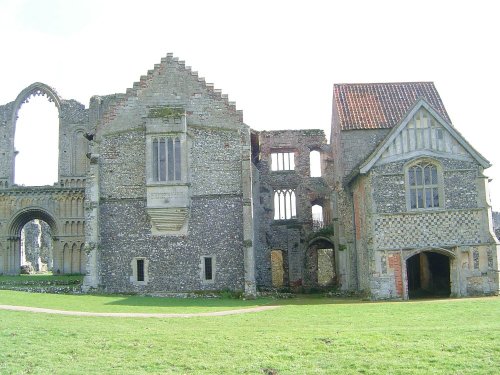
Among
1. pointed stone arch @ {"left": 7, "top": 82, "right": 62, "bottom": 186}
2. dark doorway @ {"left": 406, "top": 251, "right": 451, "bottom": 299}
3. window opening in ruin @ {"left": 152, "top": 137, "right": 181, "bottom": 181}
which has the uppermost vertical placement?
pointed stone arch @ {"left": 7, "top": 82, "right": 62, "bottom": 186}

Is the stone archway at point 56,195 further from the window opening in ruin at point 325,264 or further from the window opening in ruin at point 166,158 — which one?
the window opening in ruin at point 325,264

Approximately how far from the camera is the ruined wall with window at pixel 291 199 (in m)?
44.2

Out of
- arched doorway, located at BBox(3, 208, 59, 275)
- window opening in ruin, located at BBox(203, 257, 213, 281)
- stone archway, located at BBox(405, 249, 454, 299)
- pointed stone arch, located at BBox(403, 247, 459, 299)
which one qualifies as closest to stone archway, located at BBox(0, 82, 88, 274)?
arched doorway, located at BBox(3, 208, 59, 275)

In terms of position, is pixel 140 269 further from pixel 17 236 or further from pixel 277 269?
pixel 17 236

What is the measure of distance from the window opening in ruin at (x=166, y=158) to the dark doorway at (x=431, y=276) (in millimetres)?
14145

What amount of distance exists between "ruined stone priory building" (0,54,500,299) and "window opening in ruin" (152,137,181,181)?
58mm

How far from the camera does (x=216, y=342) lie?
16.0 metres

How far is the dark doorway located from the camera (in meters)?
33.5

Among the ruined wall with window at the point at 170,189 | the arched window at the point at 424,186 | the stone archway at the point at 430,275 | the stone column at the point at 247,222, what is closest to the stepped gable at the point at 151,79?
the ruined wall with window at the point at 170,189

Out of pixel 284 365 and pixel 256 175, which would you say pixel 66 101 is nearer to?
pixel 256 175

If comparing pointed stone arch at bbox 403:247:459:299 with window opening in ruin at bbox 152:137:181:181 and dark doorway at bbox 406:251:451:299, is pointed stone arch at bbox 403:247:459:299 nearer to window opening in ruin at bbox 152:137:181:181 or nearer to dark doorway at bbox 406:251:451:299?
dark doorway at bbox 406:251:451:299

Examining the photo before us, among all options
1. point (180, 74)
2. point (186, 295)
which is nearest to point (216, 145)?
point (180, 74)

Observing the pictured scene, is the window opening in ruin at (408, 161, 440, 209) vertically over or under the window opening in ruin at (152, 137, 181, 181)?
under

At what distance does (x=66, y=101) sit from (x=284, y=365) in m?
40.9
